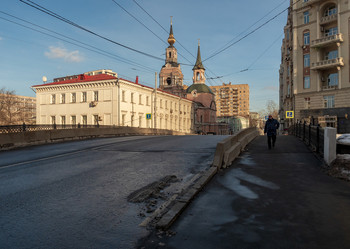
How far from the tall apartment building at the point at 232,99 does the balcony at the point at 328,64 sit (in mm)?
136863

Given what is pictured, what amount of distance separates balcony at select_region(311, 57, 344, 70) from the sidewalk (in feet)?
104

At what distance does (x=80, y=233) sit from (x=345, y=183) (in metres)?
6.16

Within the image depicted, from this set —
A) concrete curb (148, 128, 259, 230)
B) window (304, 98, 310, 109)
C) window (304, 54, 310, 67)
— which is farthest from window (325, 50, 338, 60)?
concrete curb (148, 128, 259, 230)

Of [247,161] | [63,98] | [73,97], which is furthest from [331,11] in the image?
[63,98]

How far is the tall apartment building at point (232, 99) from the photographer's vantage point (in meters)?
173

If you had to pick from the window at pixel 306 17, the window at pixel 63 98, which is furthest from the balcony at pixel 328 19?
the window at pixel 63 98

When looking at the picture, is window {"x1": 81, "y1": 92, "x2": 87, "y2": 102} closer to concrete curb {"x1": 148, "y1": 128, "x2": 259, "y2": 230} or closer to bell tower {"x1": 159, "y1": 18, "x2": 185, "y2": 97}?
bell tower {"x1": 159, "y1": 18, "x2": 185, "y2": 97}

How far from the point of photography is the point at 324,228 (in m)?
3.71

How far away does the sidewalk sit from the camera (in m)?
3.32

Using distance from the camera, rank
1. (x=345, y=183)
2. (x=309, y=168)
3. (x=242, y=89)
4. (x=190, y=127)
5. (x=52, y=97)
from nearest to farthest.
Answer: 1. (x=345, y=183)
2. (x=309, y=168)
3. (x=52, y=97)
4. (x=190, y=127)
5. (x=242, y=89)

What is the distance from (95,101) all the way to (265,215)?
146ft

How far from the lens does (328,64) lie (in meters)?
33.6

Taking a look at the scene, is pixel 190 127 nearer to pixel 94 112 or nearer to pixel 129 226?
pixel 94 112

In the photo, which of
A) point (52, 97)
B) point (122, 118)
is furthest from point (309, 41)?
point (52, 97)
